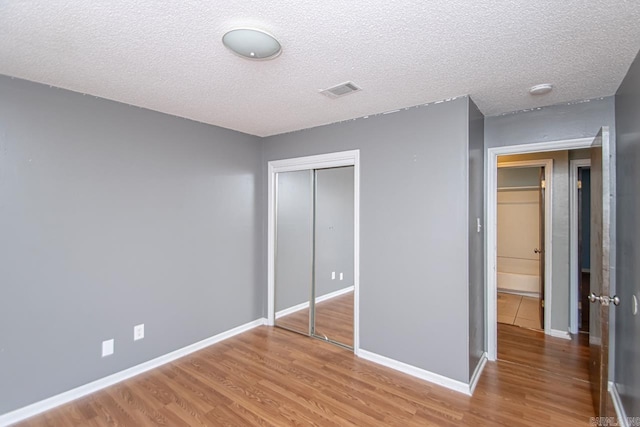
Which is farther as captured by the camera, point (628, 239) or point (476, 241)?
point (476, 241)

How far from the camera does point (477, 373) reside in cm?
278

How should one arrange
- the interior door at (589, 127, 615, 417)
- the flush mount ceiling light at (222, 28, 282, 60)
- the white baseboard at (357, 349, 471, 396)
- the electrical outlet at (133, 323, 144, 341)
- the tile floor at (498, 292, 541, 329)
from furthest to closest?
the tile floor at (498, 292, 541, 329) < the electrical outlet at (133, 323, 144, 341) < the white baseboard at (357, 349, 471, 396) < the interior door at (589, 127, 615, 417) < the flush mount ceiling light at (222, 28, 282, 60)

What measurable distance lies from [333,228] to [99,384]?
2588 mm

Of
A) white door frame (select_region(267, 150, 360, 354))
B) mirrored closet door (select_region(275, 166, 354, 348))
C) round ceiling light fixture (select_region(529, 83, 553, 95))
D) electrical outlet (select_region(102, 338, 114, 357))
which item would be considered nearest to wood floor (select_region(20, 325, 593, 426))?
electrical outlet (select_region(102, 338, 114, 357))

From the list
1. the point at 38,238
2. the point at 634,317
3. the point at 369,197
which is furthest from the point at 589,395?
the point at 38,238

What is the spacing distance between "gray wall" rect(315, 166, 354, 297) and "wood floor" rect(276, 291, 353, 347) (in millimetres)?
146

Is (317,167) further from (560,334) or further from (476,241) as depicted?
(560,334)

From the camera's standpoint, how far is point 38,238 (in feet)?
7.50

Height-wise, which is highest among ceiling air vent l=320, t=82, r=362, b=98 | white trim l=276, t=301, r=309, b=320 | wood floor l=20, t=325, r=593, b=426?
ceiling air vent l=320, t=82, r=362, b=98

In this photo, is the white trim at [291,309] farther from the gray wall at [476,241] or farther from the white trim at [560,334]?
the white trim at [560,334]

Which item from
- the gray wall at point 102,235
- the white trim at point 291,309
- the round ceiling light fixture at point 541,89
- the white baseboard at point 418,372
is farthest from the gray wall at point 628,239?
the gray wall at point 102,235

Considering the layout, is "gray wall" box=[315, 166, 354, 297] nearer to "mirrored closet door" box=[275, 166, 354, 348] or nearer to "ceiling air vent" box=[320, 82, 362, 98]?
"mirrored closet door" box=[275, 166, 354, 348]

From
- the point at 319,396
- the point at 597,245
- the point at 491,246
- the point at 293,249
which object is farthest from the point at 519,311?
the point at 319,396

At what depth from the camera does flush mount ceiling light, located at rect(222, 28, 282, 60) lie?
1623 mm
